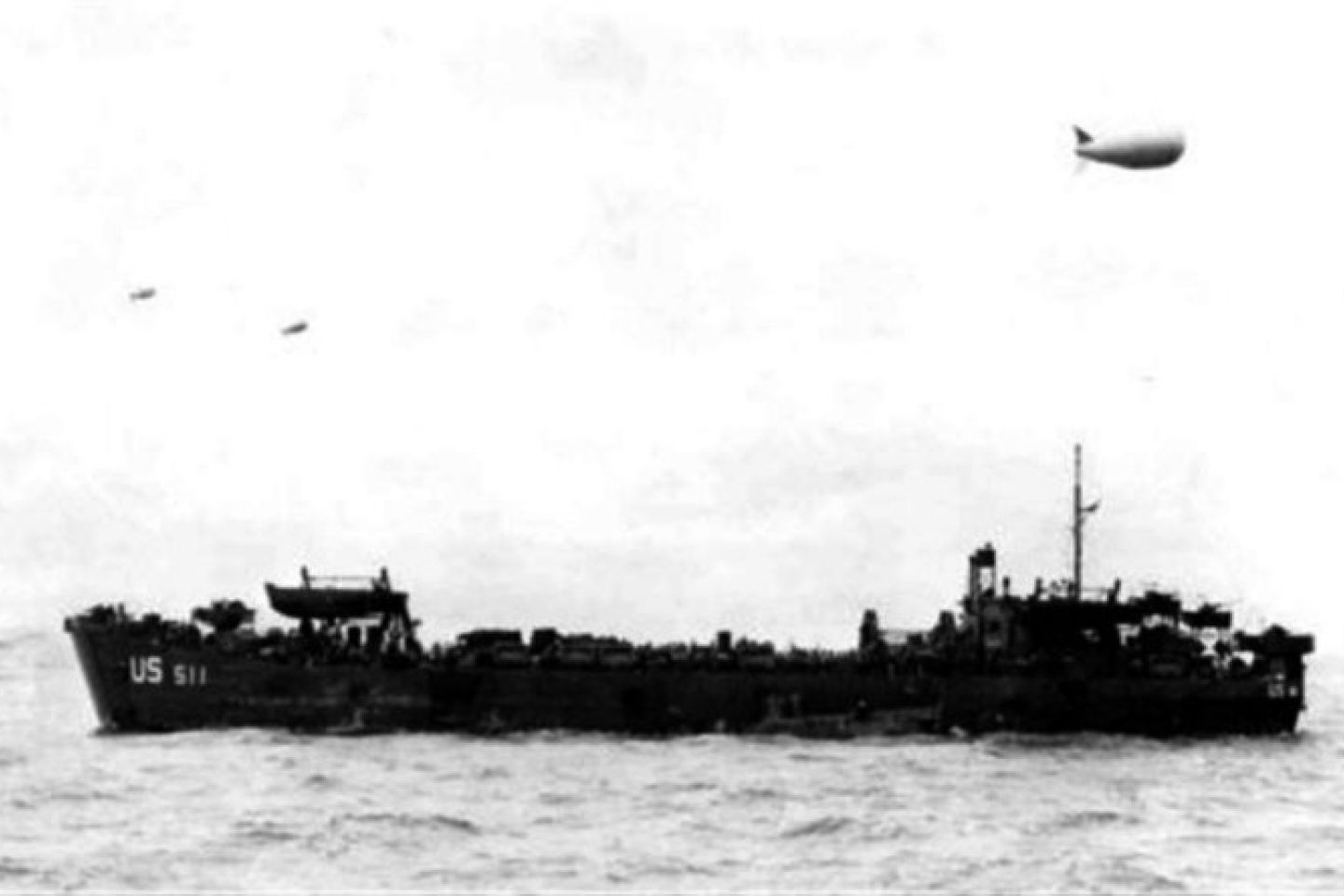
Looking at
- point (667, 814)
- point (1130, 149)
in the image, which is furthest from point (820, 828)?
point (1130, 149)

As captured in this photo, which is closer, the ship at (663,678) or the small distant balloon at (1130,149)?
the small distant balloon at (1130,149)

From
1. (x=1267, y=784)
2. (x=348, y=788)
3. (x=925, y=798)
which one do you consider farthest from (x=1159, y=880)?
(x=348, y=788)

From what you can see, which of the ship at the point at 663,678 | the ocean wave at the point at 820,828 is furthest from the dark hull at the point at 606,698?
the ocean wave at the point at 820,828

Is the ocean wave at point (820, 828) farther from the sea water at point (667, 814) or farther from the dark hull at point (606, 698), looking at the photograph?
the dark hull at point (606, 698)

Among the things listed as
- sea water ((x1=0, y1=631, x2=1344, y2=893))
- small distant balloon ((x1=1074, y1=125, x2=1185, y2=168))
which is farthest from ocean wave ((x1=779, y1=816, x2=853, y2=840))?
small distant balloon ((x1=1074, y1=125, x2=1185, y2=168))

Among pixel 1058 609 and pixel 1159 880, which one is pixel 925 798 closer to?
pixel 1159 880

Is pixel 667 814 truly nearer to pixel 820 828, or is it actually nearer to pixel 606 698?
pixel 820 828
